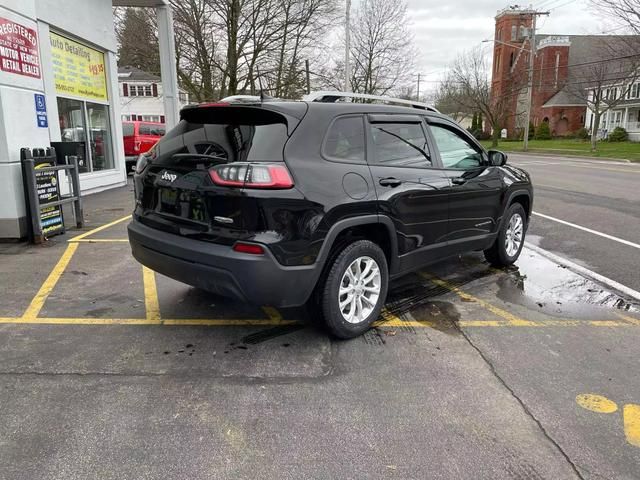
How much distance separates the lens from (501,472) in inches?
98.3

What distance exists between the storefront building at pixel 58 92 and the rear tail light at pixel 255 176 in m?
4.72

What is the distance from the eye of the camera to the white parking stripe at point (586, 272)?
17.5 ft

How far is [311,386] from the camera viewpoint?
10.8 feet

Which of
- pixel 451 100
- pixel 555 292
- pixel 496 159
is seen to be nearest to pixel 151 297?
pixel 496 159

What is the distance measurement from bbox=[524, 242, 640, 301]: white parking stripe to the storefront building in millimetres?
6932

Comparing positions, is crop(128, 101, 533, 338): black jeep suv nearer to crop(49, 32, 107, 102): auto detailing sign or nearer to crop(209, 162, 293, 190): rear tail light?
crop(209, 162, 293, 190): rear tail light

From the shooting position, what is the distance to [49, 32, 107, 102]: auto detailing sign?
10.5 meters

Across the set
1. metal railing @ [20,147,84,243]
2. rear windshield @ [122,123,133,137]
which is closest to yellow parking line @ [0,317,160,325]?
metal railing @ [20,147,84,243]

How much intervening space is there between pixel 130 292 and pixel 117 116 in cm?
940

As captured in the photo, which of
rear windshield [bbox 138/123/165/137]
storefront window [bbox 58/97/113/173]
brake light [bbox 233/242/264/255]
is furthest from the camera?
rear windshield [bbox 138/123/165/137]

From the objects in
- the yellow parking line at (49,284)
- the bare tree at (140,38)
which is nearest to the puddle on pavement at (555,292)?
the yellow parking line at (49,284)

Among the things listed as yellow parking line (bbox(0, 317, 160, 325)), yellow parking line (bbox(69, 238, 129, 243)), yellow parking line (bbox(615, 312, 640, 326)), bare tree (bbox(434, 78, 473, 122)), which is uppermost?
bare tree (bbox(434, 78, 473, 122))

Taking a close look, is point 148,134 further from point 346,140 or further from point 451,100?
→ point 451,100

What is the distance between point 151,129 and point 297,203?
1714cm
